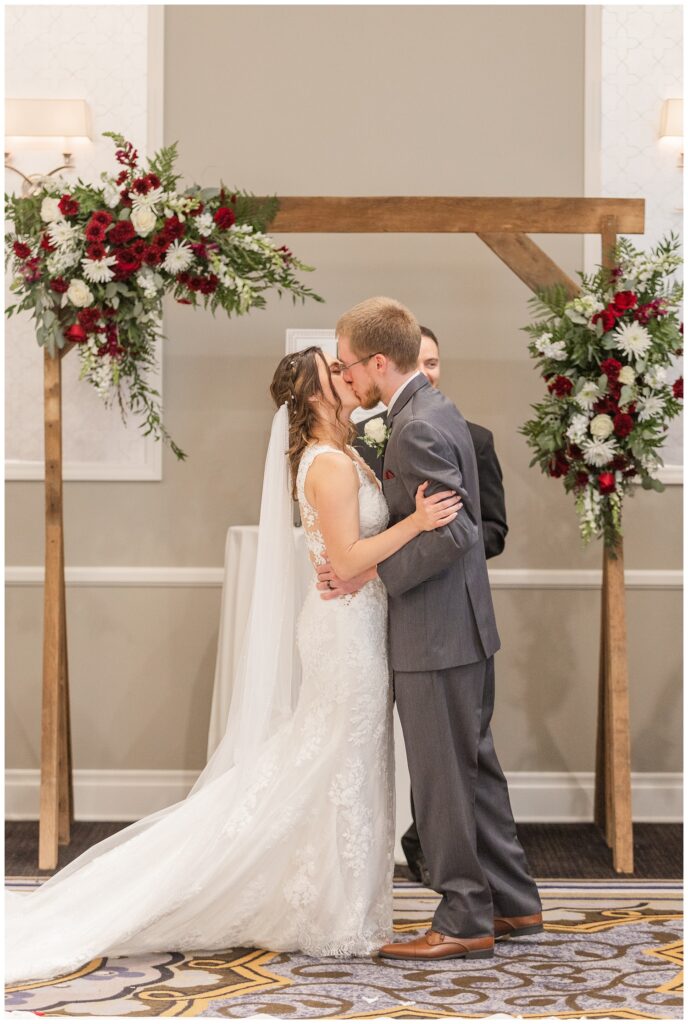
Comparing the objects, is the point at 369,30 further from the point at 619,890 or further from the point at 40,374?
the point at 619,890

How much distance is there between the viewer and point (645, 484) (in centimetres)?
439

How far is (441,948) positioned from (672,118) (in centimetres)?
375

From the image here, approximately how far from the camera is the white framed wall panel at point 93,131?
523 cm

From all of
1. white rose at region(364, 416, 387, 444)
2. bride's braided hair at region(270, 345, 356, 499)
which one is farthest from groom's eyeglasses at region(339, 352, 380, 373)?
white rose at region(364, 416, 387, 444)

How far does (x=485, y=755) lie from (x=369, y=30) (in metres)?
3.50

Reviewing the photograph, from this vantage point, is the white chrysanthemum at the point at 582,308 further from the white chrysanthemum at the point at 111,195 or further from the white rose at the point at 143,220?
the white chrysanthemum at the point at 111,195

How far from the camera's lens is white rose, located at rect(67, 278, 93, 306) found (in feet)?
14.0

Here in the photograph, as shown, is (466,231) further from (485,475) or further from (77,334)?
(77,334)

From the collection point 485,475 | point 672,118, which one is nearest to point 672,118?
point 672,118

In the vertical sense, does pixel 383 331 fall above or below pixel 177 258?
below

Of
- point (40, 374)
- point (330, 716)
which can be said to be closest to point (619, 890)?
point (330, 716)

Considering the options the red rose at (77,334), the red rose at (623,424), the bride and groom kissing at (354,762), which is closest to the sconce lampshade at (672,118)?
the red rose at (623,424)

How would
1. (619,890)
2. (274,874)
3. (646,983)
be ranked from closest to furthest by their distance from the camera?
(646,983) → (274,874) → (619,890)

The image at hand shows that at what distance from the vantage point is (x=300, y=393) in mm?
3484
